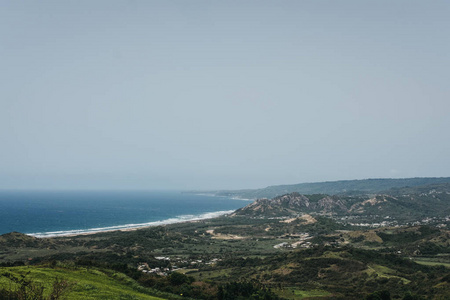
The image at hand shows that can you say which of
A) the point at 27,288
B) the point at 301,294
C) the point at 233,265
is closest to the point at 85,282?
the point at 27,288

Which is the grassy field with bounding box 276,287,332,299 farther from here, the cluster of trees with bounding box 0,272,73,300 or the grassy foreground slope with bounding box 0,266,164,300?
the cluster of trees with bounding box 0,272,73,300

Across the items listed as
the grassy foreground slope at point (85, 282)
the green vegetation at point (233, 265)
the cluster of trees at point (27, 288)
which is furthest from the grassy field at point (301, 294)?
the cluster of trees at point (27, 288)

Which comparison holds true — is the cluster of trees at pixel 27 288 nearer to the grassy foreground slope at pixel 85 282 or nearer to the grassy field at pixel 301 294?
the grassy foreground slope at pixel 85 282

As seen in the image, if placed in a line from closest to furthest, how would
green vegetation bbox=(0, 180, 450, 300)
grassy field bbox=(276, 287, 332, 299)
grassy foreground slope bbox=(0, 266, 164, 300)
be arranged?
grassy foreground slope bbox=(0, 266, 164, 300), green vegetation bbox=(0, 180, 450, 300), grassy field bbox=(276, 287, 332, 299)

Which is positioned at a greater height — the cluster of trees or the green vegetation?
the cluster of trees

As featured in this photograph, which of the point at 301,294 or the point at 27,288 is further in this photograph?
the point at 301,294

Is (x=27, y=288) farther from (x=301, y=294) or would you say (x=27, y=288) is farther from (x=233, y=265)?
(x=233, y=265)

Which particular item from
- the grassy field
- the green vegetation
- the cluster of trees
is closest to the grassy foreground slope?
the green vegetation

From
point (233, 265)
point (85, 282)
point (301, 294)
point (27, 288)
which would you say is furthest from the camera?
point (233, 265)

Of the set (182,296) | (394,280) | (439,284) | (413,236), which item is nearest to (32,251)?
(182,296)
